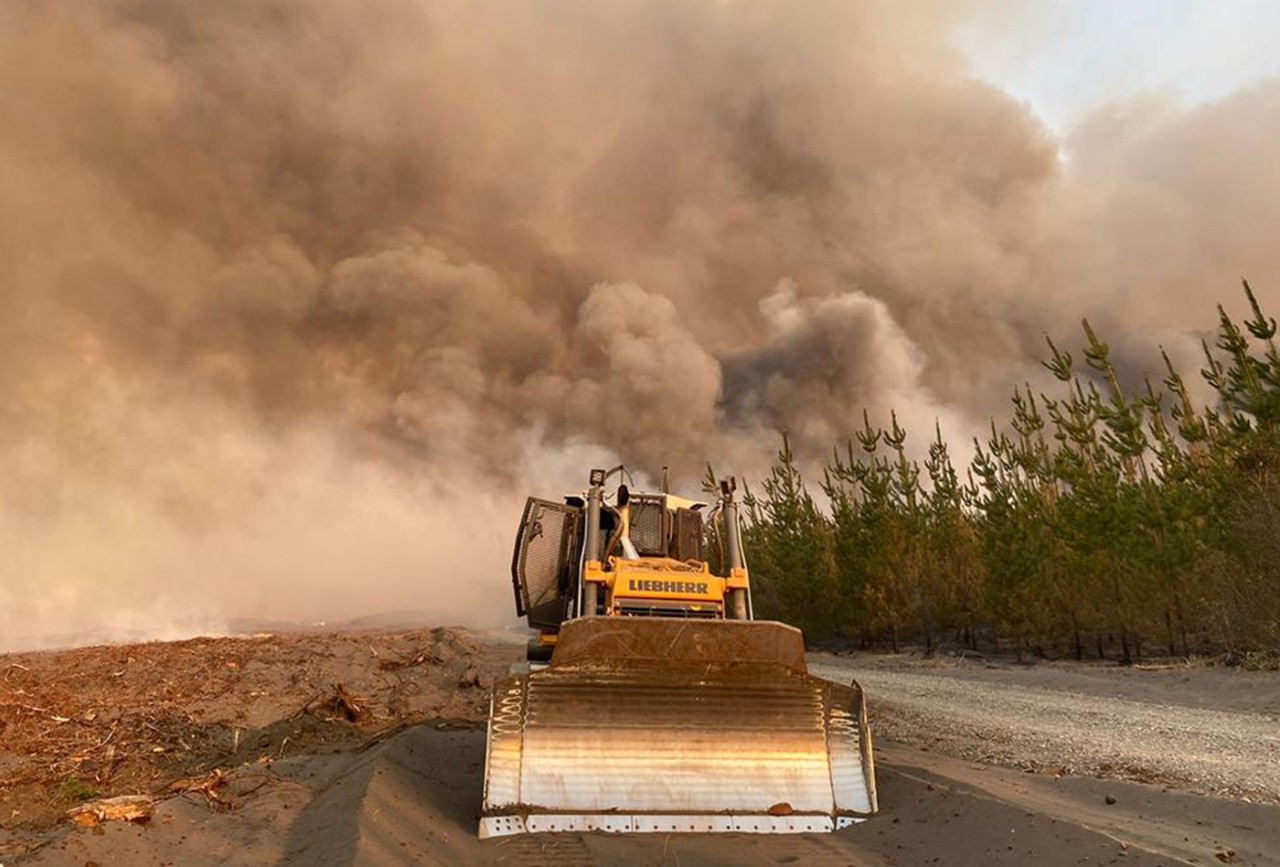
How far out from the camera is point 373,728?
1141 cm

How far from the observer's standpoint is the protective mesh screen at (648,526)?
9.20 meters

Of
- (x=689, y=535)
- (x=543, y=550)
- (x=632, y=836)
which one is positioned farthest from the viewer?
(x=689, y=535)

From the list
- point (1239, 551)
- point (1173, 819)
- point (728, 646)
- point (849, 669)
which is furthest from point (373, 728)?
point (1239, 551)

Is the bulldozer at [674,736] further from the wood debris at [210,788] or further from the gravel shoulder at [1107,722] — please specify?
the gravel shoulder at [1107,722]

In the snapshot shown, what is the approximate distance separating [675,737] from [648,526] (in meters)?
3.39

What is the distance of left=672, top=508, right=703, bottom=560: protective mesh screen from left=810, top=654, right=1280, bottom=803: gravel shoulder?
4.34 meters

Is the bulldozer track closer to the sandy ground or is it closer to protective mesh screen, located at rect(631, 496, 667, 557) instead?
the sandy ground

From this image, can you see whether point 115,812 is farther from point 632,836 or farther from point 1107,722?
point 1107,722

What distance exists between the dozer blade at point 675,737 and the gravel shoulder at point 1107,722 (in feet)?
12.2

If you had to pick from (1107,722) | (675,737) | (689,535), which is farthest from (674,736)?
(1107,722)

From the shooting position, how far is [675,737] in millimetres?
6270

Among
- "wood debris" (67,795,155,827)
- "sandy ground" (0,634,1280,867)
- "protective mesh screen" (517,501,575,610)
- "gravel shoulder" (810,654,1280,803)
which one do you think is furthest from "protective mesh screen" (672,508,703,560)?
"wood debris" (67,795,155,827)

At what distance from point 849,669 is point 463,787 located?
2287 centimetres

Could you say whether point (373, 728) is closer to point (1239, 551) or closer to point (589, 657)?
point (589, 657)
